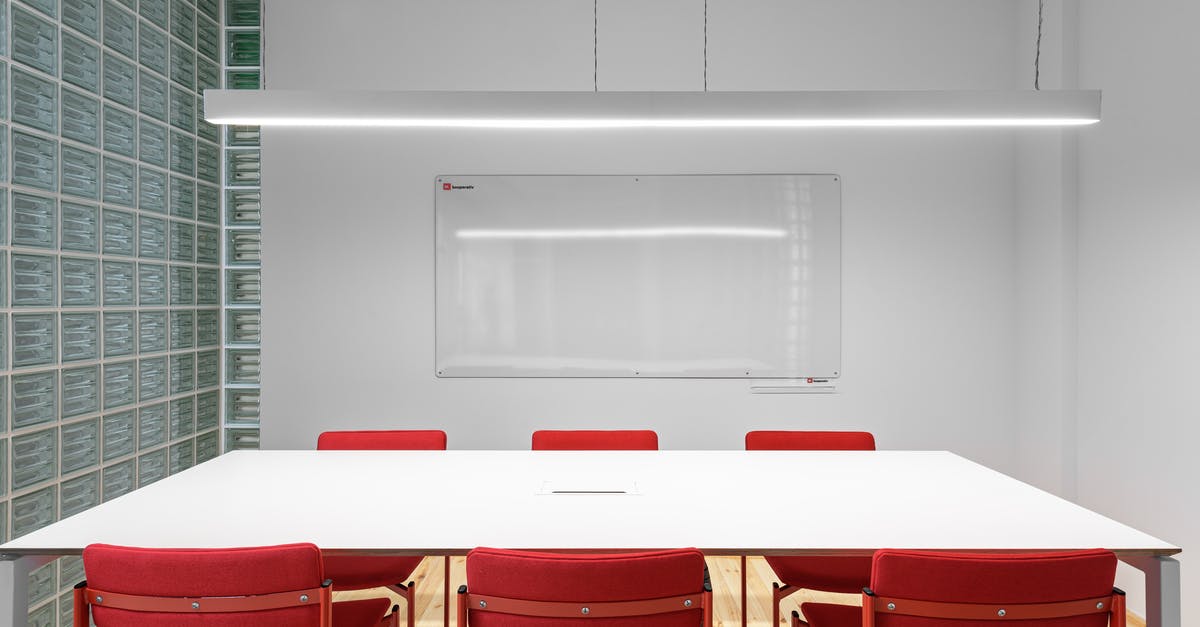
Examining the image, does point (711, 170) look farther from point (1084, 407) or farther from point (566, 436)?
point (1084, 407)

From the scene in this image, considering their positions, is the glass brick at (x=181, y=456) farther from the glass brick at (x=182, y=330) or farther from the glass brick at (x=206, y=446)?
the glass brick at (x=182, y=330)

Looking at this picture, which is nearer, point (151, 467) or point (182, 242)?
point (151, 467)

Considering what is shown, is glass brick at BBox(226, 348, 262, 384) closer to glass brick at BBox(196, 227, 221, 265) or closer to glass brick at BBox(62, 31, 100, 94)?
glass brick at BBox(196, 227, 221, 265)

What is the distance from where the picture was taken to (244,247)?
14.4 ft

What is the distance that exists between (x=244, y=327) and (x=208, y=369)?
12.6 inches

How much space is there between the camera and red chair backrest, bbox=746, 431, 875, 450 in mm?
3277

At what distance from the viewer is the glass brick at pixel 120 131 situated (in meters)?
3.30

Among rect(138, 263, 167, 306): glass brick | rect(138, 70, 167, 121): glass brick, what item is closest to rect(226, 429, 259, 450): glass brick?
rect(138, 263, 167, 306): glass brick

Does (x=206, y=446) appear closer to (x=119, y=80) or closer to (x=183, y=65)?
(x=119, y=80)

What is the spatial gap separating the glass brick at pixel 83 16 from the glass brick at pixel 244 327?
5.58 ft

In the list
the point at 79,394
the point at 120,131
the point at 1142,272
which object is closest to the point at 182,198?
the point at 120,131

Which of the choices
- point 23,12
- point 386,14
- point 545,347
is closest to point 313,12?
point 386,14

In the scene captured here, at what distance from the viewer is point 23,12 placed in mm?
2820

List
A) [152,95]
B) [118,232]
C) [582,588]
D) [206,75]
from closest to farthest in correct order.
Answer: [582,588]
[118,232]
[152,95]
[206,75]
